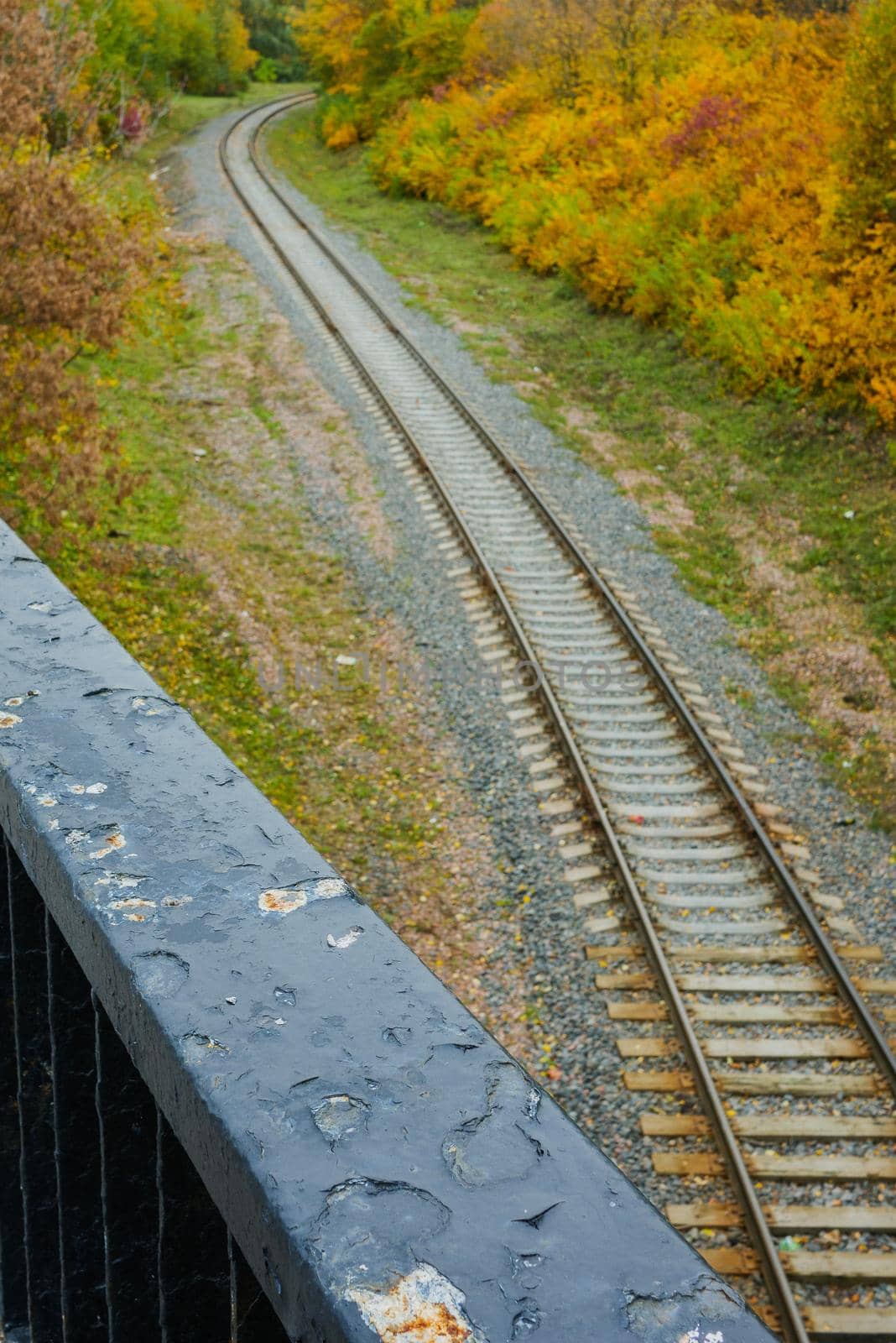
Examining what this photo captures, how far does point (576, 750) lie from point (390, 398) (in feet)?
35.1

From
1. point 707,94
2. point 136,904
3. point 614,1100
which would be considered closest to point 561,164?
point 707,94

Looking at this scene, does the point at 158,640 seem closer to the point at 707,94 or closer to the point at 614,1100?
the point at 614,1100

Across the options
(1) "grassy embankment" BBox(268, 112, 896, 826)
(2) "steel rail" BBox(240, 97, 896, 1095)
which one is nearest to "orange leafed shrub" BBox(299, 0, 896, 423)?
(1) "grassy embankment" BBox(268, 112, 896, 826)

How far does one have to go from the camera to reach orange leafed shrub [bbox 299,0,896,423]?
1739cm

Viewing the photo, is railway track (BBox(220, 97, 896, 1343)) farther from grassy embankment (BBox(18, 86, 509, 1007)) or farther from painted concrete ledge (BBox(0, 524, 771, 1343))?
painted concrete ledge (BBox(0, 524, 771, 1343))

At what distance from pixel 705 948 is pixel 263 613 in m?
6.87

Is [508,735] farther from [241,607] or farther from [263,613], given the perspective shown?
[241,607]

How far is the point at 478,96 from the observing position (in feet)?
116

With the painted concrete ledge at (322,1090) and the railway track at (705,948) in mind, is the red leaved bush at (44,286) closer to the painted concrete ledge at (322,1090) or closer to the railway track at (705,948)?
the railway track at (705,948)

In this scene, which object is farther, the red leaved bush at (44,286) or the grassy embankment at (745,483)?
the grassy embankment at (745,483)

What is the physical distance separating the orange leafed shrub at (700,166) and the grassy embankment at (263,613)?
7.96m

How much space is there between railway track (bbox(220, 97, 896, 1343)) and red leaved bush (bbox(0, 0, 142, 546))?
5.00 m

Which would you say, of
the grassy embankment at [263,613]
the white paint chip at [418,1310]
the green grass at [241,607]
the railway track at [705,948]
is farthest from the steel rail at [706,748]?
the white paint chip at [418,1310]

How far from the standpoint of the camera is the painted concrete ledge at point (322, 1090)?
0.86m
